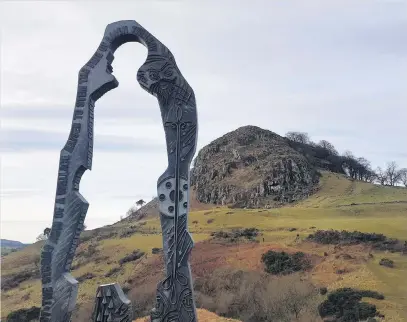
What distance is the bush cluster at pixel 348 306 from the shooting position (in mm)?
17672

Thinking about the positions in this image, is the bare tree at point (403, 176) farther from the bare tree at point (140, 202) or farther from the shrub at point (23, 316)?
the shrub at point (23, 316)

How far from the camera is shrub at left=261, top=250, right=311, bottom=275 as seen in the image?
85.1 feet

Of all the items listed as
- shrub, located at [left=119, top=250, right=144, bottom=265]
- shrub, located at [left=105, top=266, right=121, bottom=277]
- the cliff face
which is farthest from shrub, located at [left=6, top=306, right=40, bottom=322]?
the cliff face

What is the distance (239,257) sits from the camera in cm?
2906

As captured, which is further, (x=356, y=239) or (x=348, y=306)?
(x=356, y=239)

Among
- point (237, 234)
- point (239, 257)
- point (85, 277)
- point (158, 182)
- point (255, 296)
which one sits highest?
point (158, 182)

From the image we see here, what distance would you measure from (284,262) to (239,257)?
3.29m

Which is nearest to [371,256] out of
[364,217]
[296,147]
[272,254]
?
[272,254]

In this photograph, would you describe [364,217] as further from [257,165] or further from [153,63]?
[153,63]

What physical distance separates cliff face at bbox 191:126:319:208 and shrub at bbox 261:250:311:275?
28.3 meters

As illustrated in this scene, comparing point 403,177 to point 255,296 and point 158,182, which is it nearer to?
point 255,296

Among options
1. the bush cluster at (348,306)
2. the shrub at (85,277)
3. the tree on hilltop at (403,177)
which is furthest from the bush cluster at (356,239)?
the tree on hilltop at (403,177)

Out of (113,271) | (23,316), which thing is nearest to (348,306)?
(23,316)

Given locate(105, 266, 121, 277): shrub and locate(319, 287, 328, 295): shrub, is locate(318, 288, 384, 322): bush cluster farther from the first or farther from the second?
locate(105, 266, 121, 277): shrub
